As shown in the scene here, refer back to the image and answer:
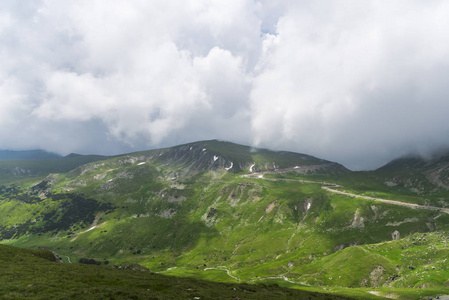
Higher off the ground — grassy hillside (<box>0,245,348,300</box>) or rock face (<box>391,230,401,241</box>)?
grassy hillside (<box>0,245,348,300</box>)

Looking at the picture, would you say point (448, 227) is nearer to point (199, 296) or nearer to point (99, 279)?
point (199, 296)

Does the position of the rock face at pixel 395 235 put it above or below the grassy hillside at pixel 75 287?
below

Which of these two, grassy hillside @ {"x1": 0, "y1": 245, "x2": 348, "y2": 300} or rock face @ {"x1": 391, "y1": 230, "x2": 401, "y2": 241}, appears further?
rock face @ {"x1": 391, "y1": 230, "x2": 401, "y2": 241}

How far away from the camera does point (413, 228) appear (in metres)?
166

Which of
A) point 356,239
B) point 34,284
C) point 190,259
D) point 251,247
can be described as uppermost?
point 34,284

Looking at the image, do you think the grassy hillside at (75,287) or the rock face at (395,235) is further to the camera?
the rock face at (395,235)

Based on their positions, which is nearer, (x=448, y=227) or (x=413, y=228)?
(x=448, y=227)

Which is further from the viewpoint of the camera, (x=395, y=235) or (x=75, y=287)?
(x=395, y=235)

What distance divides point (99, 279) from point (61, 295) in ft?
44.1

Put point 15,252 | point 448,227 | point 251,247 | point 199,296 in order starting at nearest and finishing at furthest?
point 199,296, point 15,252, point 448,227, point 251,247

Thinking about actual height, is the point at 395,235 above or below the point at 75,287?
below

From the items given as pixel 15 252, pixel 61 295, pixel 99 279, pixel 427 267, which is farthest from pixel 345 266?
pixel 15 252

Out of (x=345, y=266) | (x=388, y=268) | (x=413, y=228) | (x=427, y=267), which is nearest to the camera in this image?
(x=427, y=267)

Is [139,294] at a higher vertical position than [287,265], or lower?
higher
